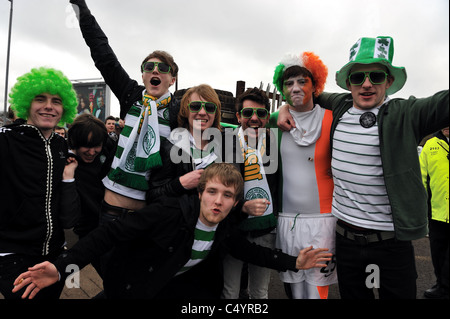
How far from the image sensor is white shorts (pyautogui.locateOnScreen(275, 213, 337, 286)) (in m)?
2.04

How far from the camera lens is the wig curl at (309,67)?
2.17 meters

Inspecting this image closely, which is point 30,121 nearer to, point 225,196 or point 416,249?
point 225,196

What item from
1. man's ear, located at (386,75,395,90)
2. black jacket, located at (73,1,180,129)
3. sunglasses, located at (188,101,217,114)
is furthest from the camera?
black jacket, located at (73,1,180,129)

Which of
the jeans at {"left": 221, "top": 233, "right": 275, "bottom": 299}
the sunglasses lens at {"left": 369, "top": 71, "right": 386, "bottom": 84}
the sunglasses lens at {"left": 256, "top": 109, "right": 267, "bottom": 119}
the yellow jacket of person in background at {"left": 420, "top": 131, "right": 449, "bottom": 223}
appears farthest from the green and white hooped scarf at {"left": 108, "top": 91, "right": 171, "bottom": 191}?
the yellow jacket of person in background at {"left": 420, "top": 131, "right": 449, "bottom": 223}

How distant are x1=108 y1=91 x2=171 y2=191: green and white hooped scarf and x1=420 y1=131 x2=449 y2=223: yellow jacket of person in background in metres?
3.44

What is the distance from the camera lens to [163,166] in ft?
6.92

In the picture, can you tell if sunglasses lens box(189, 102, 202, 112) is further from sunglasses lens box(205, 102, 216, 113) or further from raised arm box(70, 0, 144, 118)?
raised arm box(70, 0, 144, 118)

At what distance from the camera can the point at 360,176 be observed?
1.82 metres

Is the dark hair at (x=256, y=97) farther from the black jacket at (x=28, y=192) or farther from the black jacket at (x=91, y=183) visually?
the black jacket at (x=28, y=192)

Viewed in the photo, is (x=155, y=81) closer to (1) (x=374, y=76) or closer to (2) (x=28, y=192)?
(2) (x=28, y=192)

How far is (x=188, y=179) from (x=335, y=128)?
1.06 metres

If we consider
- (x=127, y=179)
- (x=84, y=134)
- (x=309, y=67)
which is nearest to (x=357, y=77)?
(x=309, y=67)

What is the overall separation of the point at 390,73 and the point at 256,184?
1161 mm

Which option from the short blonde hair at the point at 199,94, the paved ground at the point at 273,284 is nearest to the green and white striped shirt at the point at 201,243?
the short blonde hair at the point at 199,94
